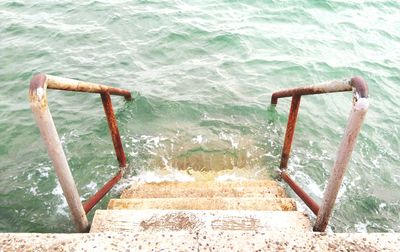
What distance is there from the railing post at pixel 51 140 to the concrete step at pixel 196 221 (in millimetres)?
230

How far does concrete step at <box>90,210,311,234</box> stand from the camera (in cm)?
267

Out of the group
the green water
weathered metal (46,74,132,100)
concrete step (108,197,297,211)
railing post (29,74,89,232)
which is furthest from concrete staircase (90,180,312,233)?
the green water

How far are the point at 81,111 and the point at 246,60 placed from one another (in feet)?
15.5

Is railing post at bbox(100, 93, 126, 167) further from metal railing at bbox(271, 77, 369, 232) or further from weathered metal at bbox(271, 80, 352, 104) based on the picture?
metal railing at bbox(271, 77, 369, 232)

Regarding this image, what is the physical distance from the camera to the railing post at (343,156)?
7.20 feet

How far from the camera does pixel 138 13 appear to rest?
449 inches

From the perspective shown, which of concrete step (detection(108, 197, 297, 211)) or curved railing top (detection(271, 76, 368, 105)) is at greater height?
curved railing top (detection(271, 76, 368, 105))

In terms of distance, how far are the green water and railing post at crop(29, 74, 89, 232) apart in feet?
6.98

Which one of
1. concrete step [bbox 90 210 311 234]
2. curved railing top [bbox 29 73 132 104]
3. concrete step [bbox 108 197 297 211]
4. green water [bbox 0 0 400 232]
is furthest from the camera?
green water [bbox 0 0 400 232]

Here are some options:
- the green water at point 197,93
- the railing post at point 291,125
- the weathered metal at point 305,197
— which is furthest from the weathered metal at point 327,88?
the green water at point 197,93

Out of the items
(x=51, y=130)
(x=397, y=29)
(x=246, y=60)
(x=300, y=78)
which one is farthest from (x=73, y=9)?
(x=397, y=29)

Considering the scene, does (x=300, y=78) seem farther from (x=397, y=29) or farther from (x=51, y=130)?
(x=51, y=130)

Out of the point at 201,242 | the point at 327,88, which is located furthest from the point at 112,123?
the point at 327,88

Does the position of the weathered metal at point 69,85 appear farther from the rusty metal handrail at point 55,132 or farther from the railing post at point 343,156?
the railing post at point 343,156
